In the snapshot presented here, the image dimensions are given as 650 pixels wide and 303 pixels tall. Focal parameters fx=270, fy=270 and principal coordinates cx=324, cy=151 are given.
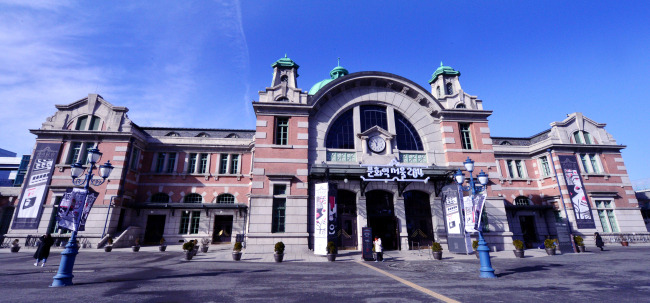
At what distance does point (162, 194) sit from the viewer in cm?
2659

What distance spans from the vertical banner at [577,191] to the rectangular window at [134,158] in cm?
4156

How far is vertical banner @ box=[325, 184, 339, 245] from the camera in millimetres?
16734

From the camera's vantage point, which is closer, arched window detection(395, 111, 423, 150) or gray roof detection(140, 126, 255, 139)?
arched window detection(395, 111, 423, 150)

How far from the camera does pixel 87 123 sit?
81.2 ft

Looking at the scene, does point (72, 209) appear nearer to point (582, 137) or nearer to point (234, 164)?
point (234, 164)

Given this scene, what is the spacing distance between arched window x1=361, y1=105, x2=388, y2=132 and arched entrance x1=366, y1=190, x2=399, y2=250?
217 inches

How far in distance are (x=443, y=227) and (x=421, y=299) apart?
1461 cm

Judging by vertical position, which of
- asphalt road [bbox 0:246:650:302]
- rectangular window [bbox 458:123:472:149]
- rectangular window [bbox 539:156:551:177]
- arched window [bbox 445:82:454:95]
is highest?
arched window [bbox 445:82:454:95]

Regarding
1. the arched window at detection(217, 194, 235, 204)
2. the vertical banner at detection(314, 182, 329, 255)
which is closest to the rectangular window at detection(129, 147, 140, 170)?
the arched window at detection(217, 194, 235, 204)

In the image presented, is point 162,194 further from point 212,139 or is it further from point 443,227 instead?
point 443,227

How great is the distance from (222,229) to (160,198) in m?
6.88

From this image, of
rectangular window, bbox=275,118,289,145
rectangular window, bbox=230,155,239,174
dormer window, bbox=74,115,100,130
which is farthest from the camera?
rectangular window, bbox=230,155,239,174

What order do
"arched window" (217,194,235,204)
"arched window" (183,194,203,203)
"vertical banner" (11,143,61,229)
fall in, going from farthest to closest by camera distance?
"arched window" (217,194,235,204)
"arched window" (183,194,203,203)
"vertical banner" (11,143,61,229)

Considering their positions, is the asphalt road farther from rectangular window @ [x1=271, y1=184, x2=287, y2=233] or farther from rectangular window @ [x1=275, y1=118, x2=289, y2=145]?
rectangular window @ [x1=275, y1=118, x2=289, y2=145]
